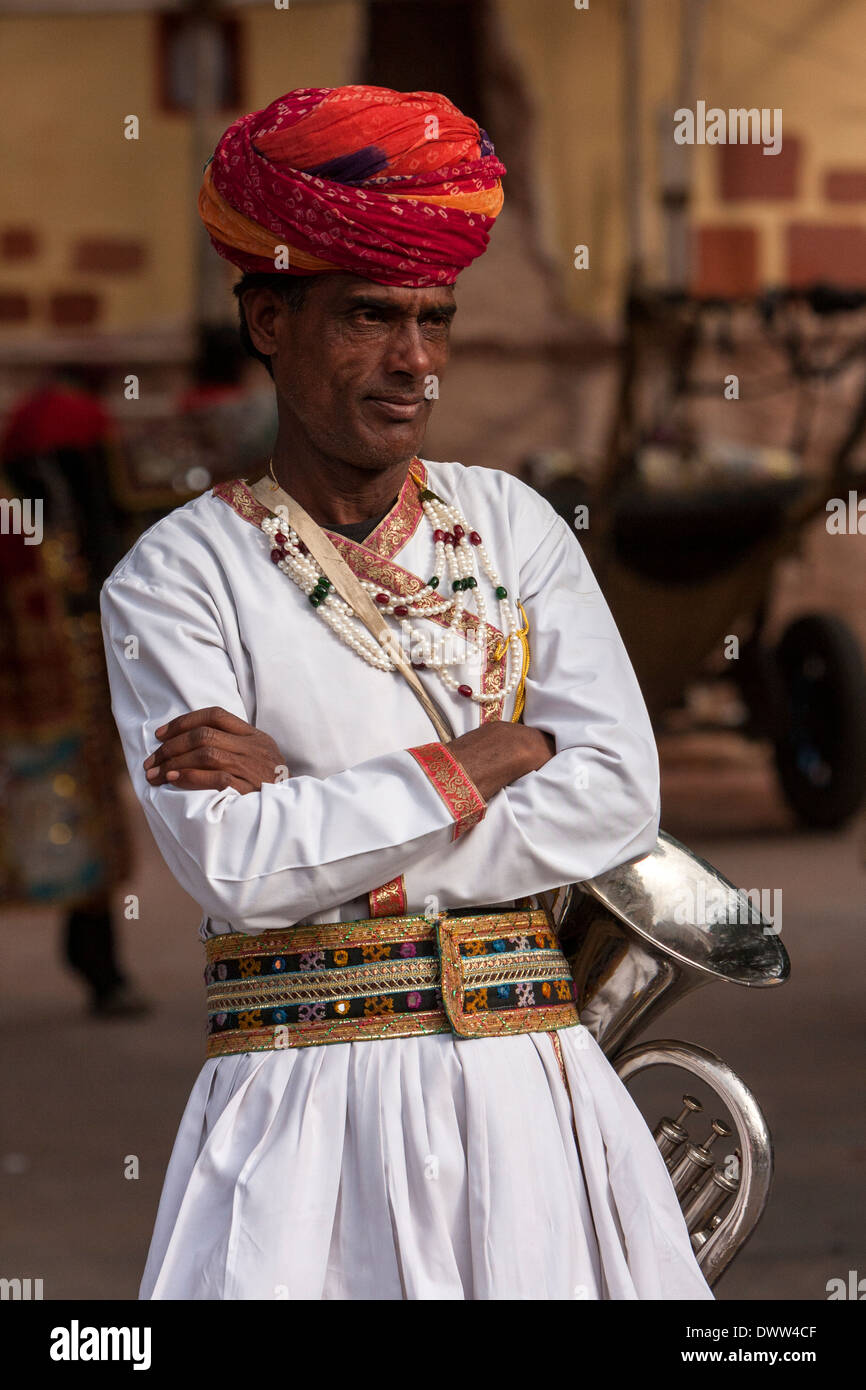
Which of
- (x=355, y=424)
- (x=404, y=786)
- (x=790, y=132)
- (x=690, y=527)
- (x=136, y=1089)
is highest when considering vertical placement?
(x=790, y=132)

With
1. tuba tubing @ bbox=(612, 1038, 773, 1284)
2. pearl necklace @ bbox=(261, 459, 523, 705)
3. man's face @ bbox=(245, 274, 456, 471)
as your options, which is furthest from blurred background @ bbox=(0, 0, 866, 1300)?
man's face @ bbox=(245, 274, 456, 471)

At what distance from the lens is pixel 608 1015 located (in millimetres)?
2359

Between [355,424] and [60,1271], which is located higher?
[355,424]

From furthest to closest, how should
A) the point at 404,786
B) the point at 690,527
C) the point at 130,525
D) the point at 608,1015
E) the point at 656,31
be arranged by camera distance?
the point at 656,31 < the point at 690,527 < the point at 130,525 < the point at 608,1015 < the point at 404,786

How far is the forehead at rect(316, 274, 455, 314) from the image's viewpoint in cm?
212

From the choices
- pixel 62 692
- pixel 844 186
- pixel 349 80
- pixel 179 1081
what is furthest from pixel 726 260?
pixel 179 1081

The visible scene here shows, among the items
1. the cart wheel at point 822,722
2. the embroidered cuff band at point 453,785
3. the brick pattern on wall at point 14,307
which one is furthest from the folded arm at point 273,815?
the brick pattern on wall at point 14,307

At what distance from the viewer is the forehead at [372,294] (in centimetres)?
212

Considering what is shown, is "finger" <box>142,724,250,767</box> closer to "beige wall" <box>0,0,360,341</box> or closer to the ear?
the ear

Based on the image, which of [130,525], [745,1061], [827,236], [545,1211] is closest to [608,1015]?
[545,1211]

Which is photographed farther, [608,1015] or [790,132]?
[790,132]

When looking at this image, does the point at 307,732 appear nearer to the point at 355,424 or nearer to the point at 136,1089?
the point at 355,424

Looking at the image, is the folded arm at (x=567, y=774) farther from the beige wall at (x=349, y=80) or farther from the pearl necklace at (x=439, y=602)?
the beige wall at (x=349, y=80)

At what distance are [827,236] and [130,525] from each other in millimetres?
6669
